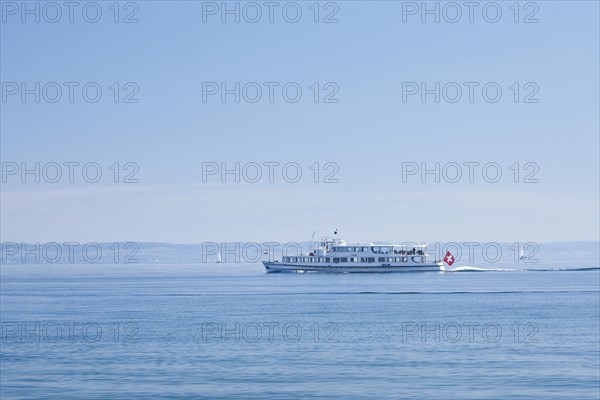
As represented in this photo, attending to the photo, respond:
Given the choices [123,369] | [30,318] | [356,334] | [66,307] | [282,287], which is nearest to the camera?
[123,369]

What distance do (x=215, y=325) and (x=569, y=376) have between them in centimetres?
3921

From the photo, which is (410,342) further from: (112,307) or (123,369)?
(112,307)

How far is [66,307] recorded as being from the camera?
366 feet

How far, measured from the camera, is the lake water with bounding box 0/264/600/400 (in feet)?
167

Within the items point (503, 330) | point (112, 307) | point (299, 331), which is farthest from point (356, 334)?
point (112, 307)

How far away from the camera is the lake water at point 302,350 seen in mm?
51000

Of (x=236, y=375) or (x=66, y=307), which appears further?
(x=66, y=307)

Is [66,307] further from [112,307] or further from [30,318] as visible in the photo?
[30,318]

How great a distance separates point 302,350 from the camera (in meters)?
67.0

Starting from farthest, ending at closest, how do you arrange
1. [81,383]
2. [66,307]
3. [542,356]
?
1. [66,307]
2. [542,356]
3. [81,383]

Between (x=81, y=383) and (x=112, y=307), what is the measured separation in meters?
59.9

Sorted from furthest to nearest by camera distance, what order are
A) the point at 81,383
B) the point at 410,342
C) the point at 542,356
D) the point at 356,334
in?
the point at 356,334 → the point at 410,342 → the point at 542,356 → the point at 81,383

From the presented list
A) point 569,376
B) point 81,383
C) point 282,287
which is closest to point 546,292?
point 282,287

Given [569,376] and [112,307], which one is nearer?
→ [569,376]
